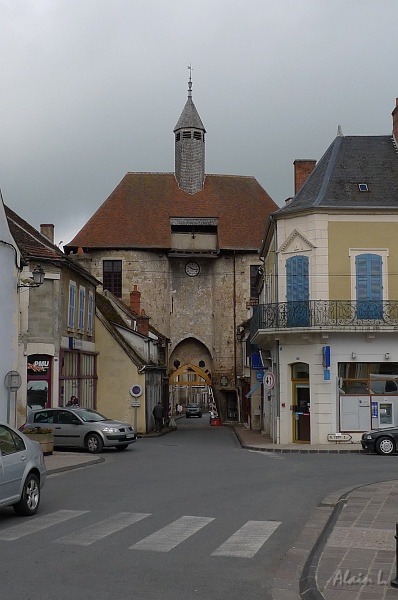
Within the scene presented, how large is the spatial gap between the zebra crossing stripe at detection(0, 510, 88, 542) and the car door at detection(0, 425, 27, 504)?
397 mm

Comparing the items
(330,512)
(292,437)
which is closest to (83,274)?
(292,437)

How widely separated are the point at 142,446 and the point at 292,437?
5.24 meters

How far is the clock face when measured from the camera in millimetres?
56719

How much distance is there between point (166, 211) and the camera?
2227 inches

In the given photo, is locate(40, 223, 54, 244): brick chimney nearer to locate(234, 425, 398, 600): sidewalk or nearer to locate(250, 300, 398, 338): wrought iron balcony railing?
locate(250, 300, 398, 338): wrought iron balcony railing

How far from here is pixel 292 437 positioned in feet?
91.3

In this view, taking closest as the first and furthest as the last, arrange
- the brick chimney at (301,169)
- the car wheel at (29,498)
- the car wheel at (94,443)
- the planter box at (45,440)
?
1. the car wheel at (29,498)
2. the planter box at (45,440)
3. the car wheel at (94,443)
4. the brick chimney at (301,169)

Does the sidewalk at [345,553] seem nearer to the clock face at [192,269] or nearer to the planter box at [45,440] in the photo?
the planter box at [45,440]

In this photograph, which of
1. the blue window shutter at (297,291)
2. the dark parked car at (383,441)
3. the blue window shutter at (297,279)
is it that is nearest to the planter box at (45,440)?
the dark parked car at (383,441)

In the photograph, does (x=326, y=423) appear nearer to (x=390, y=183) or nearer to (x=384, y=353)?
(x=384, y=353)

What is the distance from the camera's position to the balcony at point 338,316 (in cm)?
2664

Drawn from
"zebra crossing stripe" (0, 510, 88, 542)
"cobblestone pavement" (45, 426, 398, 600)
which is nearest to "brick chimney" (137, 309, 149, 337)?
"cobblestone pavement" (45, 426, 398, 600)

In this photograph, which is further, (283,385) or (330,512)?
(283,385)

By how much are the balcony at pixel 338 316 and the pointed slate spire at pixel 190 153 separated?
3267cm
